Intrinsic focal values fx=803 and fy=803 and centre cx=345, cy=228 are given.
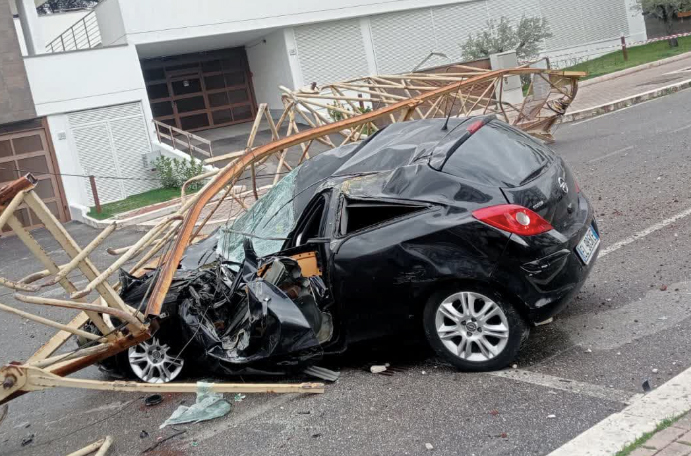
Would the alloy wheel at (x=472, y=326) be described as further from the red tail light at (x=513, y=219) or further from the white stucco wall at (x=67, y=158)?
the white stucco wall at (x=67, y=158)

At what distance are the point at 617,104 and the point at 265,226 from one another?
14976 mm

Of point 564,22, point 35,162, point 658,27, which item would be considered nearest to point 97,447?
point 35,162

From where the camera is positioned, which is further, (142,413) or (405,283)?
(142,413)

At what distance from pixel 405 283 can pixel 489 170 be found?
3.26 ft

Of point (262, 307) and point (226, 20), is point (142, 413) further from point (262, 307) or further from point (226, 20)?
point (226, 20)

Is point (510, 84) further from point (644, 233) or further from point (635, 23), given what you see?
point (635, 23)

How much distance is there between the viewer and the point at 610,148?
45.4 feet

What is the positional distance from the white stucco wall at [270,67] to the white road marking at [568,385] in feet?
77.4

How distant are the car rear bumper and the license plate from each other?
16cm

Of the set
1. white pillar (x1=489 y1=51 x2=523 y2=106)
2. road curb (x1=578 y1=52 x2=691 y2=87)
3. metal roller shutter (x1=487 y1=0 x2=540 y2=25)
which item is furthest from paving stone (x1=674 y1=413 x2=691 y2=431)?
metal roller shutter (x1=487 y1=0 x2=540 y2=25)

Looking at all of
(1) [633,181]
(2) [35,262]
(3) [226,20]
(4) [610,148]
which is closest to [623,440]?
(1) [633,181]

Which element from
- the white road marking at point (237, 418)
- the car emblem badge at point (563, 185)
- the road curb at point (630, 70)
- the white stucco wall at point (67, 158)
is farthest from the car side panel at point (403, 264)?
the road curb at point (630, 70)

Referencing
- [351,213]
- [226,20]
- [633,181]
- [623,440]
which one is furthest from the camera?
[226,20]

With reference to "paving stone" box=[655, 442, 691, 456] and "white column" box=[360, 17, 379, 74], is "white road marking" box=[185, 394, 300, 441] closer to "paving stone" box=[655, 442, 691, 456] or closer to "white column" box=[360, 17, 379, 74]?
"paving stone" box=[655, 442, 691, 456]
